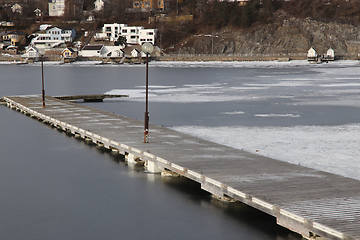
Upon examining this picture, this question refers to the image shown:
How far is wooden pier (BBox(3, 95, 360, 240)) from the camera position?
9.88 meters

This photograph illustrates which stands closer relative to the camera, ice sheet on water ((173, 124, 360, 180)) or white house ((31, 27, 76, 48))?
ice sheet on water ((173, 124, 360, 180))

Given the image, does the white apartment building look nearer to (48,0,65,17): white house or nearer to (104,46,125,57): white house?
(104,46,125,57): white house

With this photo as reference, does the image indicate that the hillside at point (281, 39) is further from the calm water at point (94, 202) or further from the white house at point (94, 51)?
the calm water at point (94, 202)

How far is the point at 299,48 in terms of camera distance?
139375 mm

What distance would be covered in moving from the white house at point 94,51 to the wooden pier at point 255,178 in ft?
414

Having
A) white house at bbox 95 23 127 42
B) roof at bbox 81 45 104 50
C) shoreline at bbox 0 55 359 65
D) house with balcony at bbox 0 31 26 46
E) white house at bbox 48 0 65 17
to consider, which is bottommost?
shoreline at bbox 0 55 359 65

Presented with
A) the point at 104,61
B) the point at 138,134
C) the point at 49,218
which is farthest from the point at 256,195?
the point at 104,61

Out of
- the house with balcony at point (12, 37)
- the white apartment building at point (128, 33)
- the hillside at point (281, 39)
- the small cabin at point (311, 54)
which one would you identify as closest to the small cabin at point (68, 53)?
the white apartment building at point (128, 33)

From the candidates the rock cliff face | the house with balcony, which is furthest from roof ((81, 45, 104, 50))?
the house with balcony

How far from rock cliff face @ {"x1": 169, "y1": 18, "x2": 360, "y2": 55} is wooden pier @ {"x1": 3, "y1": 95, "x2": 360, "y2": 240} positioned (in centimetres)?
12442

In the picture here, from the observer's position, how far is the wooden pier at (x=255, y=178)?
988cm

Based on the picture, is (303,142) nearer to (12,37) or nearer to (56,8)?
(12,37)

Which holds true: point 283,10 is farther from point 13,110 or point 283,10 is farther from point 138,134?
point 138,134

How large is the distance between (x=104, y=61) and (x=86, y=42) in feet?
84.4
